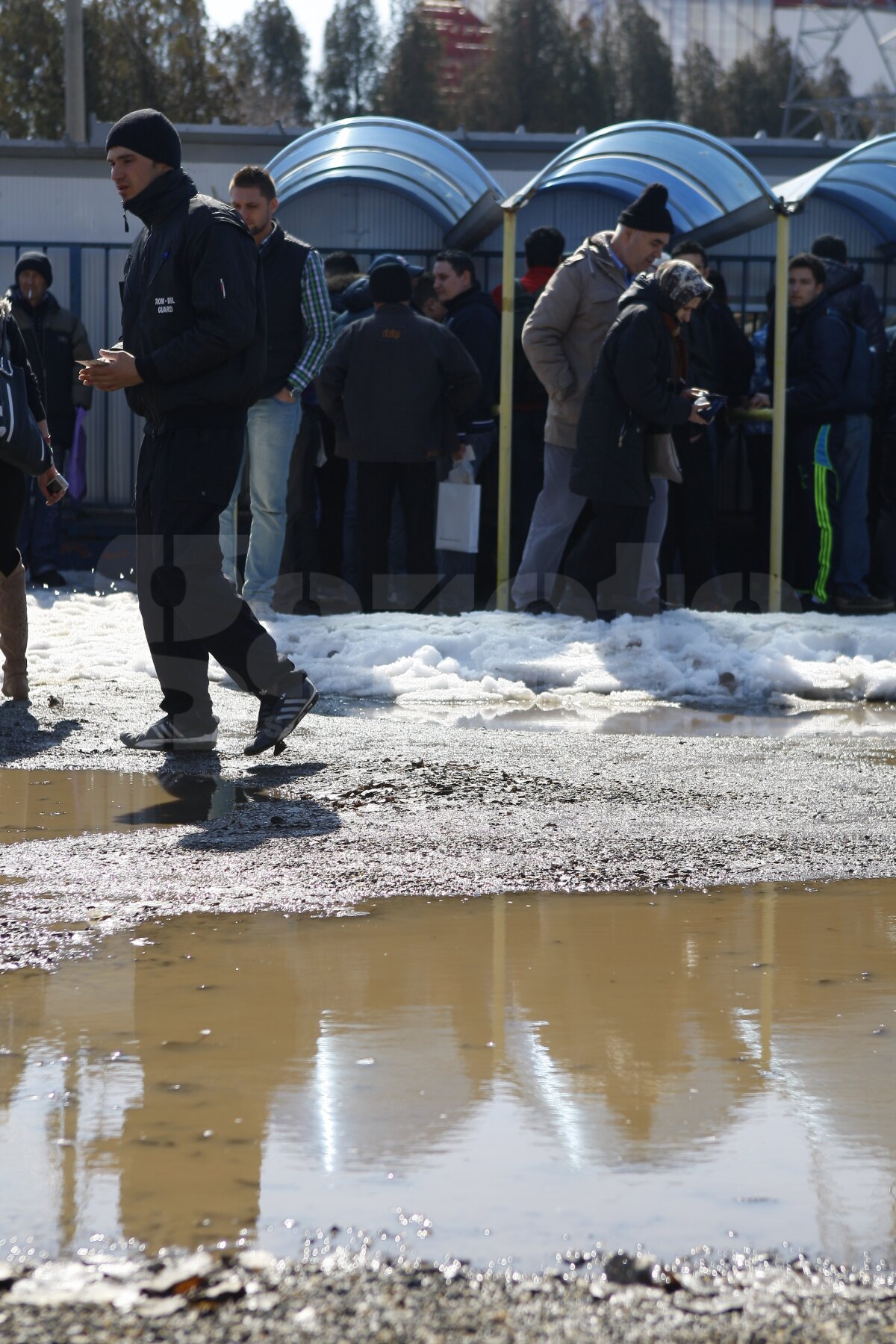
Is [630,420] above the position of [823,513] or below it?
above

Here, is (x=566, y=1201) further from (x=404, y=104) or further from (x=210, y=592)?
(x=404, y=104)

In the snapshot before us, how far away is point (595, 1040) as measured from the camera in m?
3.00

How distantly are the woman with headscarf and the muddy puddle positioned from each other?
1210 millimetres

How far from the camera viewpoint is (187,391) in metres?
5.28

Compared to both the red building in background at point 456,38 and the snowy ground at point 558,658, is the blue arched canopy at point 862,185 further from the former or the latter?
the red building in background at point 456,38

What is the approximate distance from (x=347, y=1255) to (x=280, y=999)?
1034 millimetres

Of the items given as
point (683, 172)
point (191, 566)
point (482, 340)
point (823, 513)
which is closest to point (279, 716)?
point (191, 566)

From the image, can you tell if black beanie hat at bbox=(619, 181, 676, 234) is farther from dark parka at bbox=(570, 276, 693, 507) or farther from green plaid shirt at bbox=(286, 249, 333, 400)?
green plaid shirt at bbox=(286, 249, 333, 400)

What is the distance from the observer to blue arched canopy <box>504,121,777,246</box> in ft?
31.1

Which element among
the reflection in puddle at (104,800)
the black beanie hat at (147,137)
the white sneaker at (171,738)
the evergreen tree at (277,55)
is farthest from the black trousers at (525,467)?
the evergreen tree at (277,55)

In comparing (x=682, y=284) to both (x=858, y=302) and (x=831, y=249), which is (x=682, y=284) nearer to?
(x=858, y=302)

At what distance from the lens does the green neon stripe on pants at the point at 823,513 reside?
9.81 metres

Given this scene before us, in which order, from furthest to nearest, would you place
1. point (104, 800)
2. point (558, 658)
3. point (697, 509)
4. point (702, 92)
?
point (702, 92) → point (697, 509) → point (558, 658) → point (104, 800)

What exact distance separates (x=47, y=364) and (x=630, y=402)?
4.40 meters
